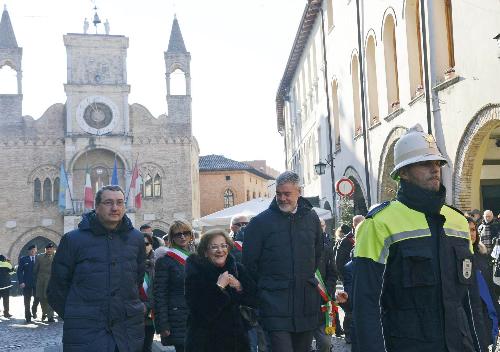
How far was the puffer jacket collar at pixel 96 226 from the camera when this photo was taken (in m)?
5.11

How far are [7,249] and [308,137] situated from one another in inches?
830

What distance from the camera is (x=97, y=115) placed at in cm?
4212

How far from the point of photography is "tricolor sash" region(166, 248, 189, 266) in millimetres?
6332

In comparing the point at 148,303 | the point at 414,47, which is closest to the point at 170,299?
the point at 148,303

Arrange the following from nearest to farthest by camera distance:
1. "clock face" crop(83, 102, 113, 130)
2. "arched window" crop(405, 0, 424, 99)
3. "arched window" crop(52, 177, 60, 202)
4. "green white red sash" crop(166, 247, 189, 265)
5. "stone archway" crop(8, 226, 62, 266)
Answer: "green white red sash" crop(166, 247, 189, 265), "arched window" crop(405, 0, 424, 99), "stone archway" crop(8, 226, 62, 266), "arched window" crop(52, 177, 60, 202), "clock face" crop(83, 102, 113, 130)

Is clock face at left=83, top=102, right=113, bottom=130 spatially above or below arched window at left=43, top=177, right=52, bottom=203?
above

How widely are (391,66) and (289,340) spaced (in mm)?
12341

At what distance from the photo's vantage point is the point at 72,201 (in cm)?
4097

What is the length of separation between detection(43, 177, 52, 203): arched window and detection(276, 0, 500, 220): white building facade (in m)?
20.7

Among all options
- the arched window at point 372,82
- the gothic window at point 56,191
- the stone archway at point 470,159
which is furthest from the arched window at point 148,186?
the stone archway at point 470,159

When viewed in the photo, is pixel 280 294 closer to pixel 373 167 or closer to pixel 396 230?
pixel 396 230

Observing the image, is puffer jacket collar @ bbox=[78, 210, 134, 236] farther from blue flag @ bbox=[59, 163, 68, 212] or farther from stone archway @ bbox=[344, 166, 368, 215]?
blue flag @ bbox=[59, 163, 68, 212]

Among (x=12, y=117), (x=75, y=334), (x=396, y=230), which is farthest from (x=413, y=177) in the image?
(x=12, y=117)

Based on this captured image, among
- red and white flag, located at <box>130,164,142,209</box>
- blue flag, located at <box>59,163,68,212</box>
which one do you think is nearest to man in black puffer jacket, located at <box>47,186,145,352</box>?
red and white flag, located at <box>130,164,142,209</box>
